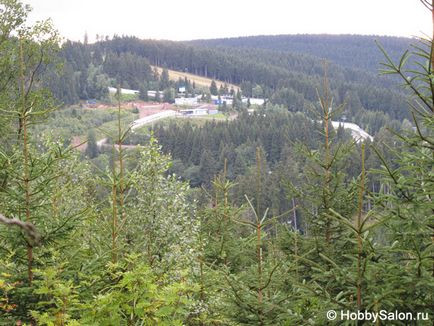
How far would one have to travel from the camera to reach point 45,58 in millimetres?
23047

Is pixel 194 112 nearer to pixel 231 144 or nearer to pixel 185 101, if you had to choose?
pixel 185 101

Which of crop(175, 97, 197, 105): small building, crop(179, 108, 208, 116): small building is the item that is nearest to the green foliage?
crop(179, 108, 208, 116): small building

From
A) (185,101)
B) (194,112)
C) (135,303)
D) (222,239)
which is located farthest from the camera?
(185,101)

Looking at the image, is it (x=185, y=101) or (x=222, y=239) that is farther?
(x=185, y=101)

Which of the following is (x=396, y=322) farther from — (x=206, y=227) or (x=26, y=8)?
(x=26, y=8)

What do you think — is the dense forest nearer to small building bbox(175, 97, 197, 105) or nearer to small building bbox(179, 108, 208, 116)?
small building bbox(179, 108, 208, 116)

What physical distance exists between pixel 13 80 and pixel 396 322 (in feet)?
70.5

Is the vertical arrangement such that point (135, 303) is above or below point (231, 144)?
above

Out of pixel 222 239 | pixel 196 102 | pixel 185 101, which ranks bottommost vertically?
pixel 196 102

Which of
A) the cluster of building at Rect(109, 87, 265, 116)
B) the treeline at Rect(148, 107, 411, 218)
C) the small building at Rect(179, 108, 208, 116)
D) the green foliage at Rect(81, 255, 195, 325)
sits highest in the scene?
the green foliage at Rect(81, 255, 195, 325)

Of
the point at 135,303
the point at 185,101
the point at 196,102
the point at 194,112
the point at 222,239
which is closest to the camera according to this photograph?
the point at 135,303

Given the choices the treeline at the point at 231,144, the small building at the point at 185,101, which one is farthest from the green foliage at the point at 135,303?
the small building at the point at 185,101

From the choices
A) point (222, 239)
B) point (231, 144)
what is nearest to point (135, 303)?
point (222, 239)

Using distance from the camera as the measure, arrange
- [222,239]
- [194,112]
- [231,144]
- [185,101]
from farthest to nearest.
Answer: [185,101]
[194,112]
[231,144]
[222,239]
